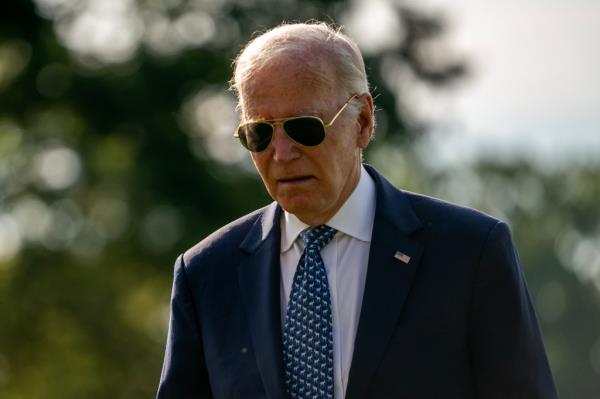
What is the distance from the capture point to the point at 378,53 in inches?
→ 942

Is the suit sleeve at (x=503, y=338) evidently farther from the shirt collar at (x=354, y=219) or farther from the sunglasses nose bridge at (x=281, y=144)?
the sunglasses nose bridge at (x=281, y=144)

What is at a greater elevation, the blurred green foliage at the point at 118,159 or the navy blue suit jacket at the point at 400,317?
the blurred green foliage at the point at 118,159

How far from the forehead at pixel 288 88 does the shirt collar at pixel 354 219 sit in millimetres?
360

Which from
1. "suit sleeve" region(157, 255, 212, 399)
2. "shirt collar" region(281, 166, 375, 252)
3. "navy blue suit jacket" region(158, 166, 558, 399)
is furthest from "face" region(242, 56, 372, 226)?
"suit sleeve" region(157, 255, 212, 399)

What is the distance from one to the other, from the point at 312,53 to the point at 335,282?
29.0 inches

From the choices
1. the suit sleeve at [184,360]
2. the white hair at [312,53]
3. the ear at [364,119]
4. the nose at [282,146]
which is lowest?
the suit sleeve at [184,360]

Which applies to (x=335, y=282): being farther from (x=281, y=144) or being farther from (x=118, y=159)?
(x=118, y=159)

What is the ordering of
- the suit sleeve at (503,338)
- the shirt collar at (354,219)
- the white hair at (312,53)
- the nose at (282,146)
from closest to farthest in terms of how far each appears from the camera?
the suit sleeve at (503,338) → the nose at (282,146) → the white hair at (312,53) → the shirt collar at (354,219)

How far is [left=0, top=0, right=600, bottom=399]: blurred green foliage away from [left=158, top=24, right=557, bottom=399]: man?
1686 centimetres

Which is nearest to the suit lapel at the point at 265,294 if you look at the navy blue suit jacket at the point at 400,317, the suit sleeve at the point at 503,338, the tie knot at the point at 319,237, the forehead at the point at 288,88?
the navy blue suit jacket at the point at 400,317

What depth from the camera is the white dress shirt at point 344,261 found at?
16.3 ft

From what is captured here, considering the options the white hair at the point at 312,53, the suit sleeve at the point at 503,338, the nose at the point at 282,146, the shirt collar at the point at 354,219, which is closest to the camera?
the suit sleeve at the point at 503,338

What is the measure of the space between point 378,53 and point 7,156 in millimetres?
9767

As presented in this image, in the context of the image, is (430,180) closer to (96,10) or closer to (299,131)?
(96,10)
